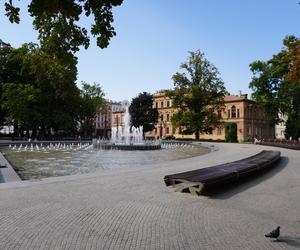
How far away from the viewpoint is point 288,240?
546 cm

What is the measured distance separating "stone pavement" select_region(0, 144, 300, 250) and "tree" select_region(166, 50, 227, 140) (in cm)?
4365

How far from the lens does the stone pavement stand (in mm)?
5258

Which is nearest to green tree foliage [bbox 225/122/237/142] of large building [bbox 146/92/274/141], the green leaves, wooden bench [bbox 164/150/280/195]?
large building [bbox 146/92/274/141]

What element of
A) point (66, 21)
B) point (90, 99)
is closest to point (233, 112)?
point (90, 99)

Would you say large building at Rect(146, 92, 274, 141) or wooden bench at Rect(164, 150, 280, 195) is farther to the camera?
large building at Rect(146, 92, 274, 141)

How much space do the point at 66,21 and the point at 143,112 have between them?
71946 mm

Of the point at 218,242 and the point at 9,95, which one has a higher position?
the point at 9,95

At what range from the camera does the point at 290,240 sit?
5465 millimetres

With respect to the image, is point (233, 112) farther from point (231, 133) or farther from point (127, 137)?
point (127, 137)

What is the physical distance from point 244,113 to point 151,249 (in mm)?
75177

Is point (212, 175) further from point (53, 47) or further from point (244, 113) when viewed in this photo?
point (244, 113)

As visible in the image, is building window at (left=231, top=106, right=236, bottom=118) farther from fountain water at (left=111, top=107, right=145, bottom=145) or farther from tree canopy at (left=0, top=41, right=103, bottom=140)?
tree canopy at (left=0, top=41, right=103, bottom=140)

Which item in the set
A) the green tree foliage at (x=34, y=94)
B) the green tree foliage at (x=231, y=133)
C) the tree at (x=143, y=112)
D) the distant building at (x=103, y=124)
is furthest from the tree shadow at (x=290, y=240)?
the distant building at (x=103, y=124)

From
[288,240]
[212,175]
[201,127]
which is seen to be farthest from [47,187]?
[201,127]
